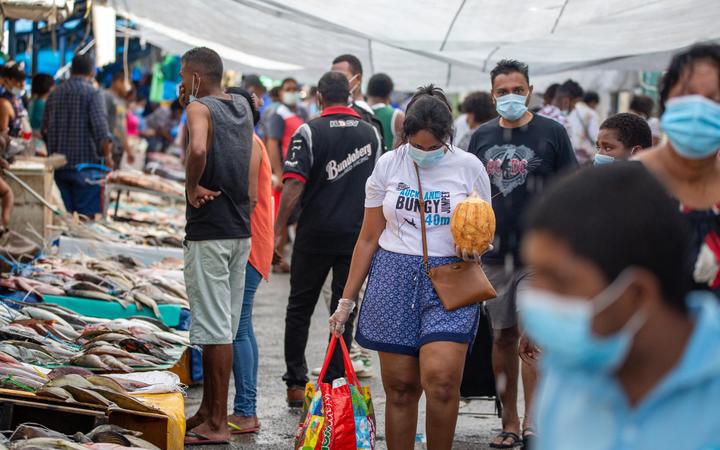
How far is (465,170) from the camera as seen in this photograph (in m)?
5.67

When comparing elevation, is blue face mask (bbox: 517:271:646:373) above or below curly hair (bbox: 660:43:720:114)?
below

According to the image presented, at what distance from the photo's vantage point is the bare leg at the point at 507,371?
22.9 ft

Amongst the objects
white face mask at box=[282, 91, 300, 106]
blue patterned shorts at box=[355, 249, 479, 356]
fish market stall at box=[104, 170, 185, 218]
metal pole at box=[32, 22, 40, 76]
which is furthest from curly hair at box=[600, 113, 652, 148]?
metal pole at box=[32, 22, 40, 76]

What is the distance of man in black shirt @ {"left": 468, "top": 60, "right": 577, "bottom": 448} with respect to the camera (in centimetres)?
669

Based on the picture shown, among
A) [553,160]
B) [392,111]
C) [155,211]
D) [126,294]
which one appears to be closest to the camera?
[553,160]

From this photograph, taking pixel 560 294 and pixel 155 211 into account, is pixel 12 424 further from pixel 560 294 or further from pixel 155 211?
pixel 155 211

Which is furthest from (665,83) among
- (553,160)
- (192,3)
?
(192,3)

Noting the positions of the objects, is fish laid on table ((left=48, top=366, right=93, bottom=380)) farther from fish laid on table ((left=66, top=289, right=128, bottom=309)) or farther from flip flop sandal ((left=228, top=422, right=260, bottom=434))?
fish laid on table ((left=66, top=289, right=128, bottom=309))

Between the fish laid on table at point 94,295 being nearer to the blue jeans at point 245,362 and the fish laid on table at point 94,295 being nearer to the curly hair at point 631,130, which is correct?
the blue jeans at point 245,362

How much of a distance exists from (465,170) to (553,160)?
1226 mm

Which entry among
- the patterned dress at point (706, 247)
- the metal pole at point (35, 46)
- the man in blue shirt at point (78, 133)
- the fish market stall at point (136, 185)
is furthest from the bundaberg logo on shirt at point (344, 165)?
the metal pole at point (35, 46)

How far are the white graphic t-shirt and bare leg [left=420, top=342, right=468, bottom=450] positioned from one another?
0.48 meters

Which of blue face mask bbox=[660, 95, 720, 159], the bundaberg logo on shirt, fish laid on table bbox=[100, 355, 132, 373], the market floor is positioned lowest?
the market floor

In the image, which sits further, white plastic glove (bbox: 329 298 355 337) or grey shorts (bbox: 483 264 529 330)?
grey shorts (bbox: 483 264 529 330)
